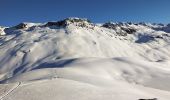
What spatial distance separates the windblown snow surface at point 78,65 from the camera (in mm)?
22672

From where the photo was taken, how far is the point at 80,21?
19288 centimetres

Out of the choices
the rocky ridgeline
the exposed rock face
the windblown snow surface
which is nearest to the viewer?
the windblown snow surface

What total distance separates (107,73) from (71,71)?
5.43 metres

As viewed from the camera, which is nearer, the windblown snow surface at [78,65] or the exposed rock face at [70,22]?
the windblown snow surface at [78,65]

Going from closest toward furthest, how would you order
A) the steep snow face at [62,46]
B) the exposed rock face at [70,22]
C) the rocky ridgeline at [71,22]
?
the steep snow face at [62,46] → the rocky ridgeline at [71,22] → the exposed rock face at [70,22]

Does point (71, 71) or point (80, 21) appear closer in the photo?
point (71, 71)

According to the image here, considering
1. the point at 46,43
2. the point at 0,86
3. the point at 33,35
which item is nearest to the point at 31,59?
the point at 46,43

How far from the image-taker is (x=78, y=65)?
45219mm

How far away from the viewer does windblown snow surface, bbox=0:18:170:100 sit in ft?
74.4

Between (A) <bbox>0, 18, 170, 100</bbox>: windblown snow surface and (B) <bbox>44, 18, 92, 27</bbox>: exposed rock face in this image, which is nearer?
(A) <bbox>0, 18, 170, 100</bbox>: windblown snow surface

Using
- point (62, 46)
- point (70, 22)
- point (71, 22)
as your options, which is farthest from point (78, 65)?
point (71, 22)

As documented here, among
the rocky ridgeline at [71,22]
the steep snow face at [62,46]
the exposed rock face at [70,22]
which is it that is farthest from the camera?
the exposed rock face at [70,22]

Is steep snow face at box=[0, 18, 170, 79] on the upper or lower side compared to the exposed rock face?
lower

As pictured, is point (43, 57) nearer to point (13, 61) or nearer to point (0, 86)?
point (13, 61)
